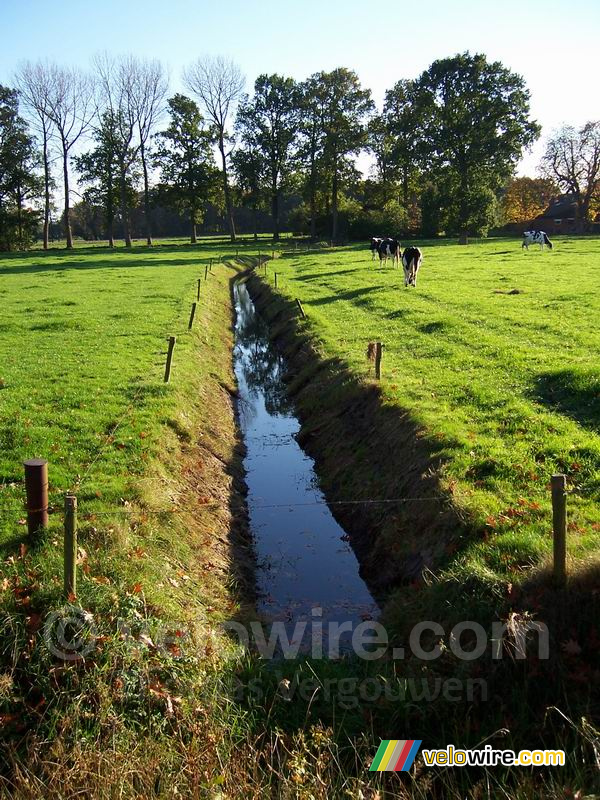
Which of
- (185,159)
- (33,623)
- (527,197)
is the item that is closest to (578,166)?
(527,197)

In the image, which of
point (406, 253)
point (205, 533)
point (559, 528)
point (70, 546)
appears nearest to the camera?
point (559, 528)

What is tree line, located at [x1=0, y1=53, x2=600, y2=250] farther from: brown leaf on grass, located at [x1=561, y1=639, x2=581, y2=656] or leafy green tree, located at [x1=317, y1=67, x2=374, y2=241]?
brown leaf on grass, located at [x1=561, y1=639, x2=581, y2=656]

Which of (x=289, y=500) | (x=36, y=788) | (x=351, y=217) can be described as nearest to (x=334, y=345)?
(x=289, y=500)

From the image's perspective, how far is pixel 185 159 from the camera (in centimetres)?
7294

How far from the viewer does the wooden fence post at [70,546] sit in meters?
5.81

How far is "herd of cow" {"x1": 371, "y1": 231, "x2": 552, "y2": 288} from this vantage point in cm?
2808

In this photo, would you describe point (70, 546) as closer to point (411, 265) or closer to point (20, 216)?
point (411, 265)

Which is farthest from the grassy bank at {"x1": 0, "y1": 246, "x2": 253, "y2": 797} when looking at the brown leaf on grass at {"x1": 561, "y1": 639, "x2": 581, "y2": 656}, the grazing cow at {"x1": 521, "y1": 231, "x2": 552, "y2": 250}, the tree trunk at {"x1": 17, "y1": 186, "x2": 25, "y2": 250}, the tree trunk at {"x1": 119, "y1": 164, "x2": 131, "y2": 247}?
the tree trunk at {"x1": 17, "y1": 186, "x2": 25, "y2": 250}

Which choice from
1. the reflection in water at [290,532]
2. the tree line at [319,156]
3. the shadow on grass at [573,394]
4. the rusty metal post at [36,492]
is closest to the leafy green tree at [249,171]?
the tree line at [319,156]

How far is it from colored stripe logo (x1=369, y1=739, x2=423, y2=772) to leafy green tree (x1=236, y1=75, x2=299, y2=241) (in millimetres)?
73282

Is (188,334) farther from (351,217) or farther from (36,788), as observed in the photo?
(351,217)

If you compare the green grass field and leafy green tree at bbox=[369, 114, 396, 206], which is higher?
leafy green tree at bbox=[369, 114, 396, 206]

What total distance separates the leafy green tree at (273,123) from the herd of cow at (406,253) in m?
34.3

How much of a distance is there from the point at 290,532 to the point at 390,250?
30592 millimetres
